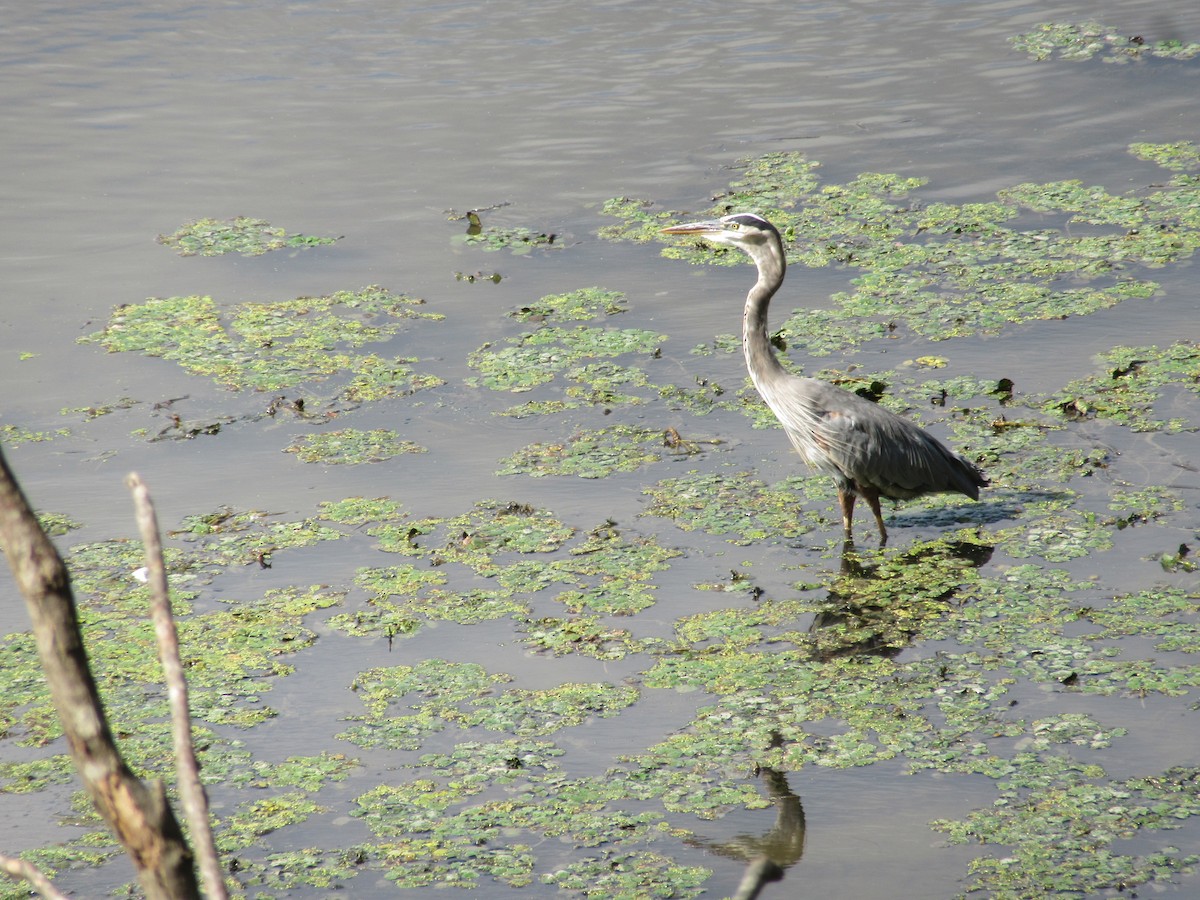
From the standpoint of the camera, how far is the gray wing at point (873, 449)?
6277mm

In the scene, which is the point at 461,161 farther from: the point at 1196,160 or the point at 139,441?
the point at 1196,160

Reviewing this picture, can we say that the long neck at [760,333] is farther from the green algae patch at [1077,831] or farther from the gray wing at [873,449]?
the green algae patch at [1077,831]

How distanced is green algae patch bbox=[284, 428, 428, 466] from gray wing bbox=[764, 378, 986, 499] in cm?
219

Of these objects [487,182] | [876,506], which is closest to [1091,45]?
[487,182]

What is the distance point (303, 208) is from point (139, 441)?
Result: 3.90 metres

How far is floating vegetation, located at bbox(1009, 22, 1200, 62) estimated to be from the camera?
13188 mm

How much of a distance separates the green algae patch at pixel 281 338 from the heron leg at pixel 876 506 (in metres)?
2.86

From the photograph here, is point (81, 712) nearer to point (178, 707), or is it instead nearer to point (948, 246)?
point (178, 707)

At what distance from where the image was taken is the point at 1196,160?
34.8ft

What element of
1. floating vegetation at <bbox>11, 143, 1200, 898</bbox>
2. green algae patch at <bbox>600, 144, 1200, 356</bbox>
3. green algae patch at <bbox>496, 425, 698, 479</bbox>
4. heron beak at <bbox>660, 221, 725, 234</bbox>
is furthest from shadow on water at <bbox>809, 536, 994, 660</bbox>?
green algae patch at <bbox>600, 144, 1200, 356</bbox>

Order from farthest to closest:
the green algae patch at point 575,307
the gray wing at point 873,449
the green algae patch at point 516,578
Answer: the green algae patch at point 575,307, the gray wing at point 873,449, the green algae patch at point 516,578

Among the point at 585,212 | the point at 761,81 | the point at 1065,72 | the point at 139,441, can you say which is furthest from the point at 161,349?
the point at 1065,72

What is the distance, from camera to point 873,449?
626 cm

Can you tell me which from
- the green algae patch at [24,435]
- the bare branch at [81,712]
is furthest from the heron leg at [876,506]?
the bare branch at [81,712]
